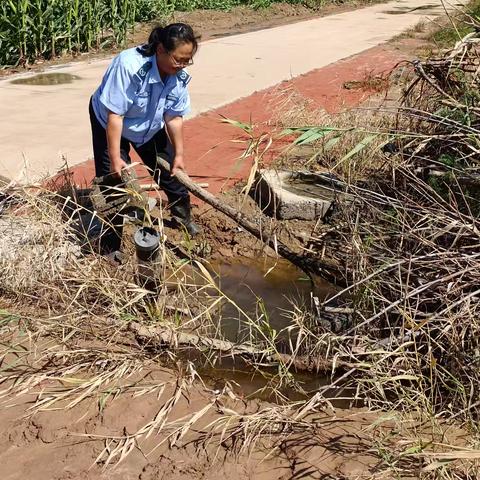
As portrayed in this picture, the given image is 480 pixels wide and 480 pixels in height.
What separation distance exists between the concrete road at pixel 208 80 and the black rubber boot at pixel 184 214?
947 mm

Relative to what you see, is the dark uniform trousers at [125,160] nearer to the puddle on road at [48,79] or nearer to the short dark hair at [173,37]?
the short dark hair at [173,37]

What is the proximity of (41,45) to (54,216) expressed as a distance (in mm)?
7663

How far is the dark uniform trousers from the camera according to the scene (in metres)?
4.27

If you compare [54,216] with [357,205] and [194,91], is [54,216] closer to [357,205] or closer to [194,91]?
[357,205]

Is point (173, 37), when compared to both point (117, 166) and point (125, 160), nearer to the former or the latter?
point (117, 166)

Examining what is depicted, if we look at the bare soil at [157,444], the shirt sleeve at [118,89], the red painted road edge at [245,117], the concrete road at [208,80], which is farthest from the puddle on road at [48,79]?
the bare soil at [157,444]

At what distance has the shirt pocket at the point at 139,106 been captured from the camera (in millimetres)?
4010

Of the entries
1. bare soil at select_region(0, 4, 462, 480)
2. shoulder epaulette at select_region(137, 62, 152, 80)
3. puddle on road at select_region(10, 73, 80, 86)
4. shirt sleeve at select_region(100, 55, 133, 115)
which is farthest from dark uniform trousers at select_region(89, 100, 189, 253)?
puddle on road at select_region(10, 73, 80, 86)

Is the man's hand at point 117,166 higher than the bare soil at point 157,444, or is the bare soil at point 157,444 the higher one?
the man's hand at point 117,166

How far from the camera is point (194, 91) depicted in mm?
8984

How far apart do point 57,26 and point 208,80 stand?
312 cm

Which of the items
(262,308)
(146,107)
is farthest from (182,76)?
(262,308)

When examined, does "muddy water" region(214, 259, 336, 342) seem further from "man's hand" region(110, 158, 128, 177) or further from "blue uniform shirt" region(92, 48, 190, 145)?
"blue uniform shirt" region(92, 48, 190, 145)

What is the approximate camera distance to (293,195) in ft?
17.3
